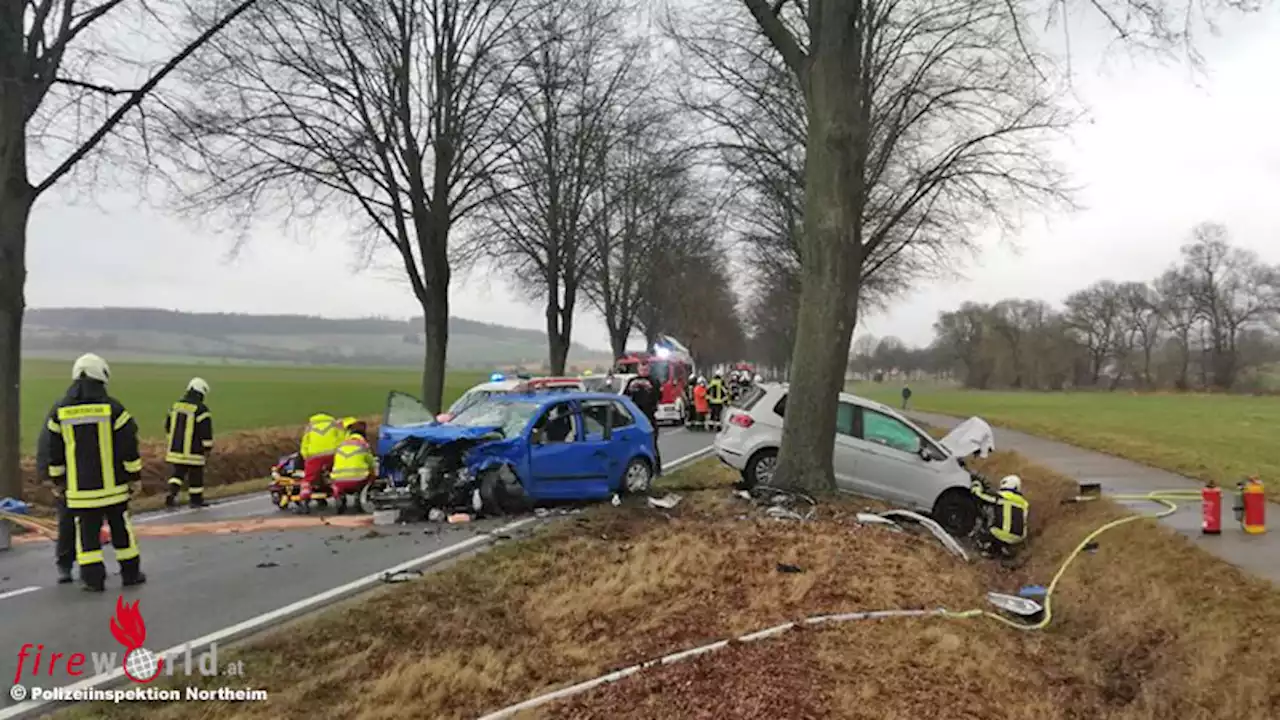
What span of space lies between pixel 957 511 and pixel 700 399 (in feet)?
45.2

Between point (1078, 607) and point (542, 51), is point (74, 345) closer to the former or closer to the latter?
point (542, 51)

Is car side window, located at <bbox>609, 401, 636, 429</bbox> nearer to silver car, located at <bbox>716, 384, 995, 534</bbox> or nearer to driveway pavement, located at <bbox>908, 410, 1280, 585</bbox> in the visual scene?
silver car, located at <bbox>716, 384, 995, 534</bbox>

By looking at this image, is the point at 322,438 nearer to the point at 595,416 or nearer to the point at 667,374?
the point at 595,416

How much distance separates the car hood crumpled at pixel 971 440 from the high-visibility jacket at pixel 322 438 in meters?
8.82

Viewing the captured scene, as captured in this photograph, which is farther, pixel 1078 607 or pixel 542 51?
pixel 542 51

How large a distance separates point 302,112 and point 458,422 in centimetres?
957

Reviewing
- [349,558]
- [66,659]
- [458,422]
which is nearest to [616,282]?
[458,422]

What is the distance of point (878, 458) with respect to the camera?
41.5 feet

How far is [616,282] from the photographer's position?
42188 mm

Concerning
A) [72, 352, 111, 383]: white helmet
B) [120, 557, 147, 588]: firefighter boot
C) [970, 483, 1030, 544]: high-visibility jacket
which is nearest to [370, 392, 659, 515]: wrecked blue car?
[120, 557, 147, 588]: firefighter boot

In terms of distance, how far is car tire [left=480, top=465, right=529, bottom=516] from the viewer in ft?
35.2

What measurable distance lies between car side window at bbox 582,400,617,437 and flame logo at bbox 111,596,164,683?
6.18 meters

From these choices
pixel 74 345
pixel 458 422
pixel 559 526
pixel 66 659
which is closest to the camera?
pixel 66 659

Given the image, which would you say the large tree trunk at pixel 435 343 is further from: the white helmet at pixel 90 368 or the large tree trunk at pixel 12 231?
the white helmet at pixel 90 368
